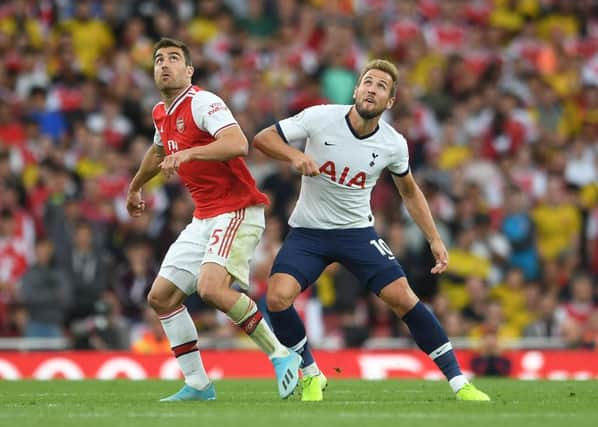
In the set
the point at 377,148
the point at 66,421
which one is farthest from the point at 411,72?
the point at 66,421

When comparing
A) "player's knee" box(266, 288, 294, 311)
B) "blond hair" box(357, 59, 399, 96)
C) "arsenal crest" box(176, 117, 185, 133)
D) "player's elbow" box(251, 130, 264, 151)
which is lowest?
"player's knee" box(266, 288, 294, 311)

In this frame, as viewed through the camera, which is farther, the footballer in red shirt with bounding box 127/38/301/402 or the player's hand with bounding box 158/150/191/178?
the footballer in red shirt with bounding box 127/38/301/402

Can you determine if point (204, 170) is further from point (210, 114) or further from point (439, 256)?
point (439, 256)

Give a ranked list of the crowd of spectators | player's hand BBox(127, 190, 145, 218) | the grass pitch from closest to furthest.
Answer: the grass pitch, player's hand BBox(127, 190, 145, 218), the crowd of spectators

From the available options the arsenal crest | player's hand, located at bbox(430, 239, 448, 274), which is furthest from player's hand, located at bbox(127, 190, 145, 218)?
player's hand, located at bbox(430, 239, 448, 274)

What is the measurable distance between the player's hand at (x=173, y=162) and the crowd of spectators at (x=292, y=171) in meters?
6.76

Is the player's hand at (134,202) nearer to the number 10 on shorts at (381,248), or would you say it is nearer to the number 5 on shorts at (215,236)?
the number 5 on shorts at (215,236)

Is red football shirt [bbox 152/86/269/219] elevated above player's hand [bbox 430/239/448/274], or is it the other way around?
red football shirt [bbox 152/86/269/219]

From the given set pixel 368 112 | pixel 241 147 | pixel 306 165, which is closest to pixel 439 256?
pixel 368 112

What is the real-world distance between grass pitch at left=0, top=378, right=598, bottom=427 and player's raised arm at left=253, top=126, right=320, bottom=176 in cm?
162

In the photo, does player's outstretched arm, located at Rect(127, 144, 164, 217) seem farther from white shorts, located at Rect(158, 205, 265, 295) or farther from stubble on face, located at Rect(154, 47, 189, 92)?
white shorts, located at Rect(158, 205, 265, 295)

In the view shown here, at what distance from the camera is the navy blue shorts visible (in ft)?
32.0

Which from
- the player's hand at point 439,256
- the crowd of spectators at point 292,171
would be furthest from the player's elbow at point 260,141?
the crowd of spectators at point 292,171

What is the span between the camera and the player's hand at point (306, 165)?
9.07m
